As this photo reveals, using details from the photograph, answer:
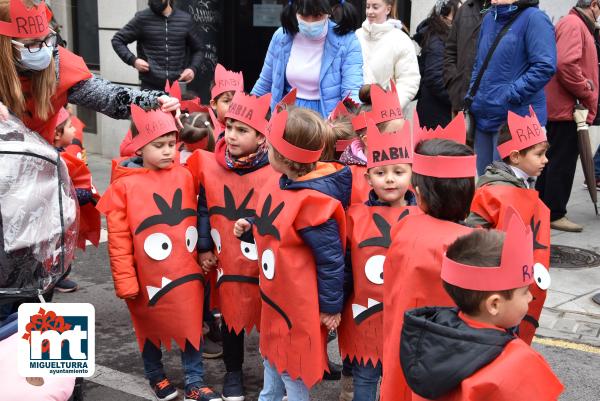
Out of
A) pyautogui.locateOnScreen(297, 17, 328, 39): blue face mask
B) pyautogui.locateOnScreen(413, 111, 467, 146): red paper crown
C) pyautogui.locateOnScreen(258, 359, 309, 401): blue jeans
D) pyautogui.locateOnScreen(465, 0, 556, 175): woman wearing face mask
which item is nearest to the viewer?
pyautogui.locateOnScreen(413, 111, 467, 146): red paper crown

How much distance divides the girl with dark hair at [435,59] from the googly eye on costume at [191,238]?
4.43m

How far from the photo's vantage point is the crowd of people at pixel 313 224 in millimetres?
Answer: 2629

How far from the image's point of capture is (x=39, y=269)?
2.82m

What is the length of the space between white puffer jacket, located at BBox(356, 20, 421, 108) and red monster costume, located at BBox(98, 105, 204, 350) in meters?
3.00

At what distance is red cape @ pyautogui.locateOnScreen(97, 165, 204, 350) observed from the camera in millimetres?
4492

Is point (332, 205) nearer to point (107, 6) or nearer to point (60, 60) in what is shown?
point (60, 60)

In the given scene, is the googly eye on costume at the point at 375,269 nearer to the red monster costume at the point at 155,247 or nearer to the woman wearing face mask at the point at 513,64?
the red monster costume at the point at 155,247

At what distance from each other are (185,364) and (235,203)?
0.91m

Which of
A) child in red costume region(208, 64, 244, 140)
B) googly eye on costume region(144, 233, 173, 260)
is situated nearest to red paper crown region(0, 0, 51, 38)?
googly eye on costume region(144, 233, 173, 260)

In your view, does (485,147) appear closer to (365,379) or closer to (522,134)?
(522,134)

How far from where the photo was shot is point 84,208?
5227mm

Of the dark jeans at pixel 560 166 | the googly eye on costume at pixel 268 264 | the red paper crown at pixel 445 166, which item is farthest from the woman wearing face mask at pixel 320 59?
the dark jeans at pixel 560 166

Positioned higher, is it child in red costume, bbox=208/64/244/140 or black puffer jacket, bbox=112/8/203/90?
child in red costume, bbox=208/64/244/140

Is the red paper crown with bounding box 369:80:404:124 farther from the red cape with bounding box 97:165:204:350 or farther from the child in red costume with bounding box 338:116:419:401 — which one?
the red cape with bounding box 97:165:204:350
